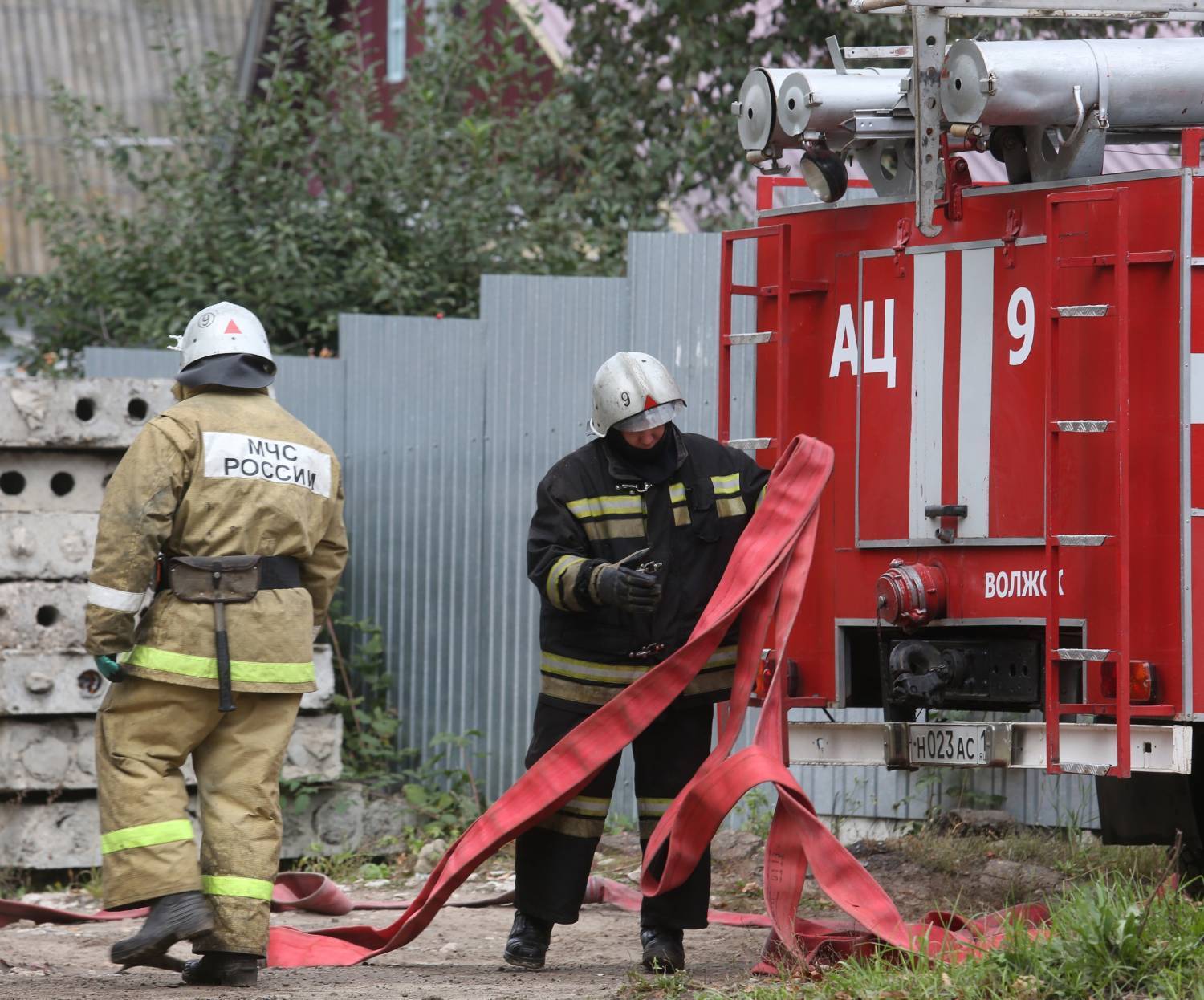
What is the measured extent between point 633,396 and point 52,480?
376cm

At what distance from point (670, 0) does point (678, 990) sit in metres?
8.49

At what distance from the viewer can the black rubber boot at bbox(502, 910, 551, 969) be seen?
6164 millimetres

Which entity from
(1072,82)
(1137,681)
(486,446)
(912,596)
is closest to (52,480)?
(486,446)

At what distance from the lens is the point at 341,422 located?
10172 millimetres

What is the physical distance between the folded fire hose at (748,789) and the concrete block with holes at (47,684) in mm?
2326

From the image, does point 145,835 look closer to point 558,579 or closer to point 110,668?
point 110,668

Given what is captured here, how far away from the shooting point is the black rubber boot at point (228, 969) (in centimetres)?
588

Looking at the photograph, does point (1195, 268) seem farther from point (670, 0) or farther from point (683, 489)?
point (670, 0)

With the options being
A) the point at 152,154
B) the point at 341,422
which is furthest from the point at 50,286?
the point at 341,422

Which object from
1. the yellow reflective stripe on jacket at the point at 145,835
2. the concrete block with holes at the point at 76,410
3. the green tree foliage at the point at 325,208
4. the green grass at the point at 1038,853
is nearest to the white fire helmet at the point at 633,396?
the yellow reflective stripe on jacket at the point at 145,835

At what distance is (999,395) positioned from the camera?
612cm

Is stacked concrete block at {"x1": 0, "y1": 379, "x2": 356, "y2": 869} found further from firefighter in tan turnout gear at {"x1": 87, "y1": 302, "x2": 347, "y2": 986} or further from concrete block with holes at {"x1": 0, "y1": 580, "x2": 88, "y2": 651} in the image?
firefighter in tan turnout gear at {"x1": 87, "y1": 302, "x2": 347, "y2": 986}

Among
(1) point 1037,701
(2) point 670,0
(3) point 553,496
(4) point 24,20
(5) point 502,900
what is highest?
(4) point 24,20

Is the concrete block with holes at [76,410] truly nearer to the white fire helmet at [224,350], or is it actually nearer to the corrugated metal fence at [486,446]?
the corrugated metal fence at [486,446]
